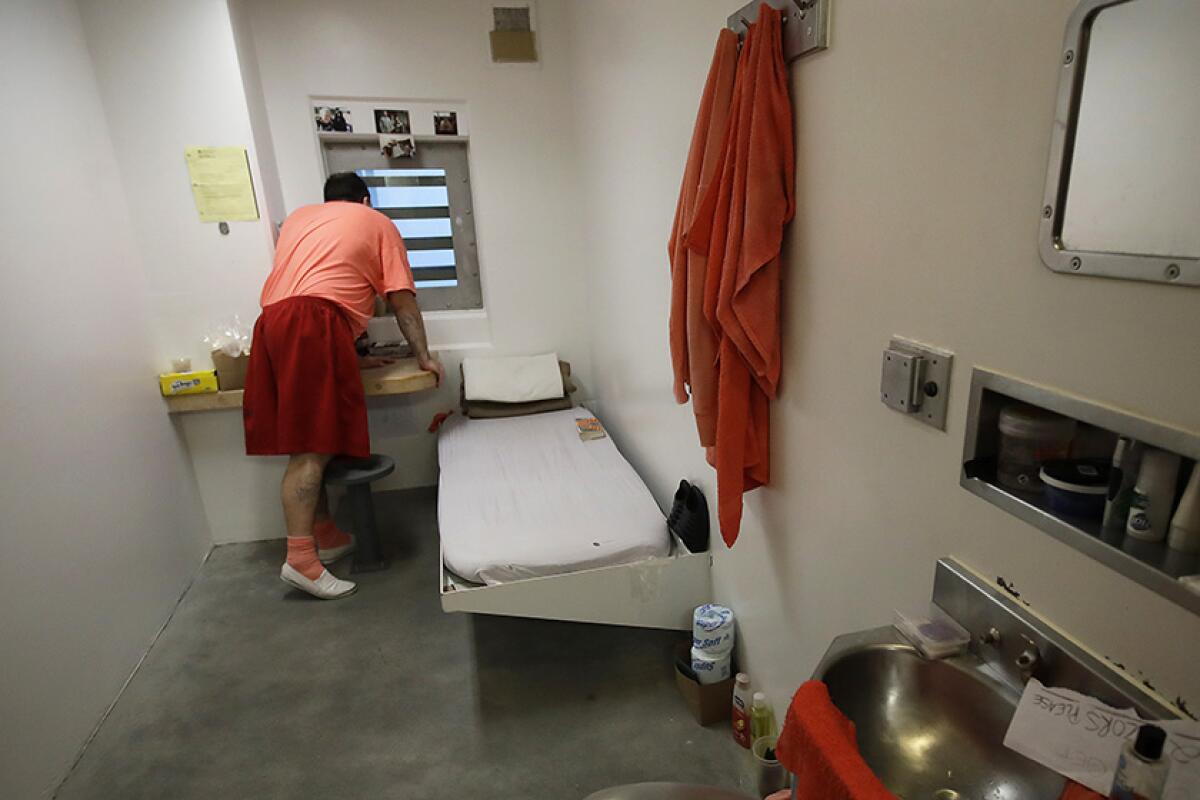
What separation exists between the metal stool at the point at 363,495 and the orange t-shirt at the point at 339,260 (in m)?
0.58

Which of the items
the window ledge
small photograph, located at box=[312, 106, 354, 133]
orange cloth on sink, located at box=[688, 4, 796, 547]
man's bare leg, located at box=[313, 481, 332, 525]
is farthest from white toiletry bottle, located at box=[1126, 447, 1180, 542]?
small photograph, located at box=[312, 106, 354, 133]

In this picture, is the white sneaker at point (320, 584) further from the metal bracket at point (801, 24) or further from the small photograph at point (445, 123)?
the metal bracket at point (801, 24)

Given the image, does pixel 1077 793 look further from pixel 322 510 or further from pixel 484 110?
pixel 484 110

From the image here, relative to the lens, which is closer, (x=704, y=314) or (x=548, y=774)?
(x=704, y=314)

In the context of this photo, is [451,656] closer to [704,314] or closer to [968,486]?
[704,314]

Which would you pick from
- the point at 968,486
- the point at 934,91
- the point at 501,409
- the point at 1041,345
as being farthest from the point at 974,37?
the point at 501,409

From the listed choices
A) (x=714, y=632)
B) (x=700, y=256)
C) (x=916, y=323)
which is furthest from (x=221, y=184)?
(x=916, y=323)

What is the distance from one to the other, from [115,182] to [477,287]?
1627mm

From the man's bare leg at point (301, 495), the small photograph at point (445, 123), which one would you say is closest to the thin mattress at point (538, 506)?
the man's bare leg at point (301, 495)

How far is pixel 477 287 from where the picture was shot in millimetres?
3463

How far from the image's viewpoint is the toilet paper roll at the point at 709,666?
1772mm

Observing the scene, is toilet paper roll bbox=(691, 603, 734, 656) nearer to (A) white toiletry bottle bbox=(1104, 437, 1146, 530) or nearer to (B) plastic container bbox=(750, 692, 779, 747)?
(B) plastic container bbox=(750, 692, 779, 747)

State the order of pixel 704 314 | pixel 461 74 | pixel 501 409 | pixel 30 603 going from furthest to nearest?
1. pixel 501 409
2. pixel 461 74
3. pixel 30 603
4. pixel 704 314

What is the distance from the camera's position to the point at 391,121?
3.06 meters
